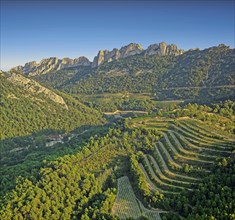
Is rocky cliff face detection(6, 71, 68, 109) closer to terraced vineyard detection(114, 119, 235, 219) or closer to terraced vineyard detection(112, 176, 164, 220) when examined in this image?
terraced vineyard detection(114, 119, 235, 219)

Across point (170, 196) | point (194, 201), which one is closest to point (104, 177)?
point (170, 196)

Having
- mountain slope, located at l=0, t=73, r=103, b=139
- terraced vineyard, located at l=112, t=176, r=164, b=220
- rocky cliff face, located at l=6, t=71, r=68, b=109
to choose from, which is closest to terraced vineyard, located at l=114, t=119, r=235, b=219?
terraced vineyard, located at l=112, t=176, r=164, b=220

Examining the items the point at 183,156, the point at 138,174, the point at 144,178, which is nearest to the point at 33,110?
the point at 138,174

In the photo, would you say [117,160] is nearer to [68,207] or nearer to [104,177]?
[104,177]

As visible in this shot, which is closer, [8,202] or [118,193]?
[8,202]

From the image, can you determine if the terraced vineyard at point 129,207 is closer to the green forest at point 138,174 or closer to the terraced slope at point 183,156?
the green forest at point 138,174

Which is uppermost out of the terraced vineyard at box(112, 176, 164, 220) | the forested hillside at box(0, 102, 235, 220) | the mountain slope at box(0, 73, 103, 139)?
the mountain slope at box(0, 73, 103, 139)

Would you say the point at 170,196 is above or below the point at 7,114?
below

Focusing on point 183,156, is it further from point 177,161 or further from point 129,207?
point 129,207
